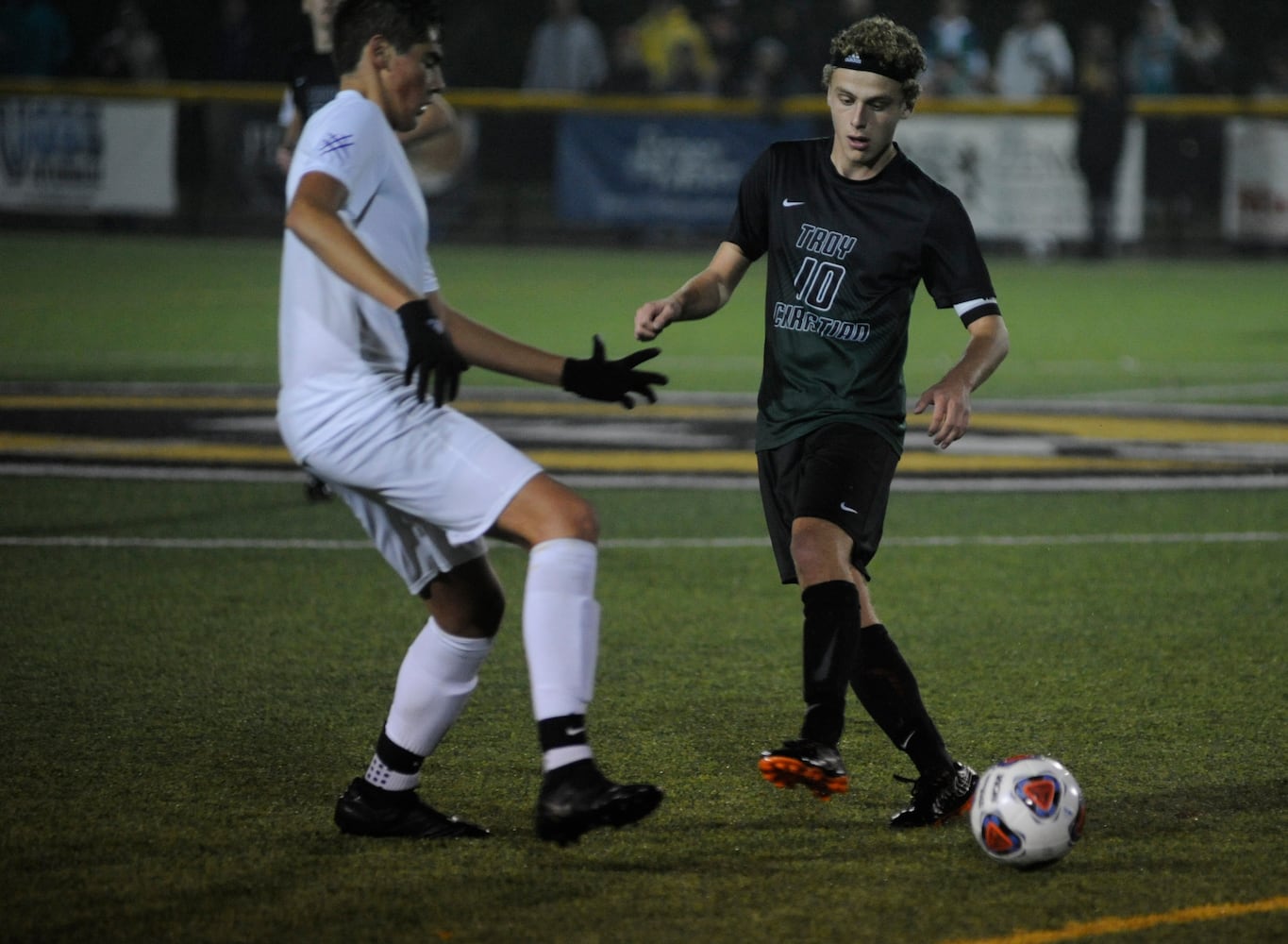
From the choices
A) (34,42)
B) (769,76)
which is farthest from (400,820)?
(34,42)

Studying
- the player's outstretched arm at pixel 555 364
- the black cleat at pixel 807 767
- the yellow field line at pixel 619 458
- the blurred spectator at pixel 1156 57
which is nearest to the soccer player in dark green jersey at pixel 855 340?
the black cleat at pixel 807 767

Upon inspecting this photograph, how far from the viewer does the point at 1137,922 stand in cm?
394

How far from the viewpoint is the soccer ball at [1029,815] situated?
14.0ft

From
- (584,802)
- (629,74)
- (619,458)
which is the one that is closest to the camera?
(584,802)

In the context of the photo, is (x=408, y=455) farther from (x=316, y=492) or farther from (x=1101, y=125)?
(x=1101, y=125)

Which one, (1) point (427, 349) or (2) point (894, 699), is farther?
(2) point (894, 699)

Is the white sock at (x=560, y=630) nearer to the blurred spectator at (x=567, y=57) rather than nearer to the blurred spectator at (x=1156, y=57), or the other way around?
the blurred spectator at (x=567, y=57)

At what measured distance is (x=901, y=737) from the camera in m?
4.78

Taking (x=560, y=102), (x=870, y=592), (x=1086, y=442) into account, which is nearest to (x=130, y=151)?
(x=560, y=102)

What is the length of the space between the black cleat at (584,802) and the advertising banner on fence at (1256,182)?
21.7 meters

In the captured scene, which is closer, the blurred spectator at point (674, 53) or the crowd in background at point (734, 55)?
the crowd in background at point (734, 55)

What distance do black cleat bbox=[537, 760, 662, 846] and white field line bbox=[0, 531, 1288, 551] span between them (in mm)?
4144

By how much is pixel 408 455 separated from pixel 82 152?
71.9 feet

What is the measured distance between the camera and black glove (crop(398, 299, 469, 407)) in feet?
13.1
